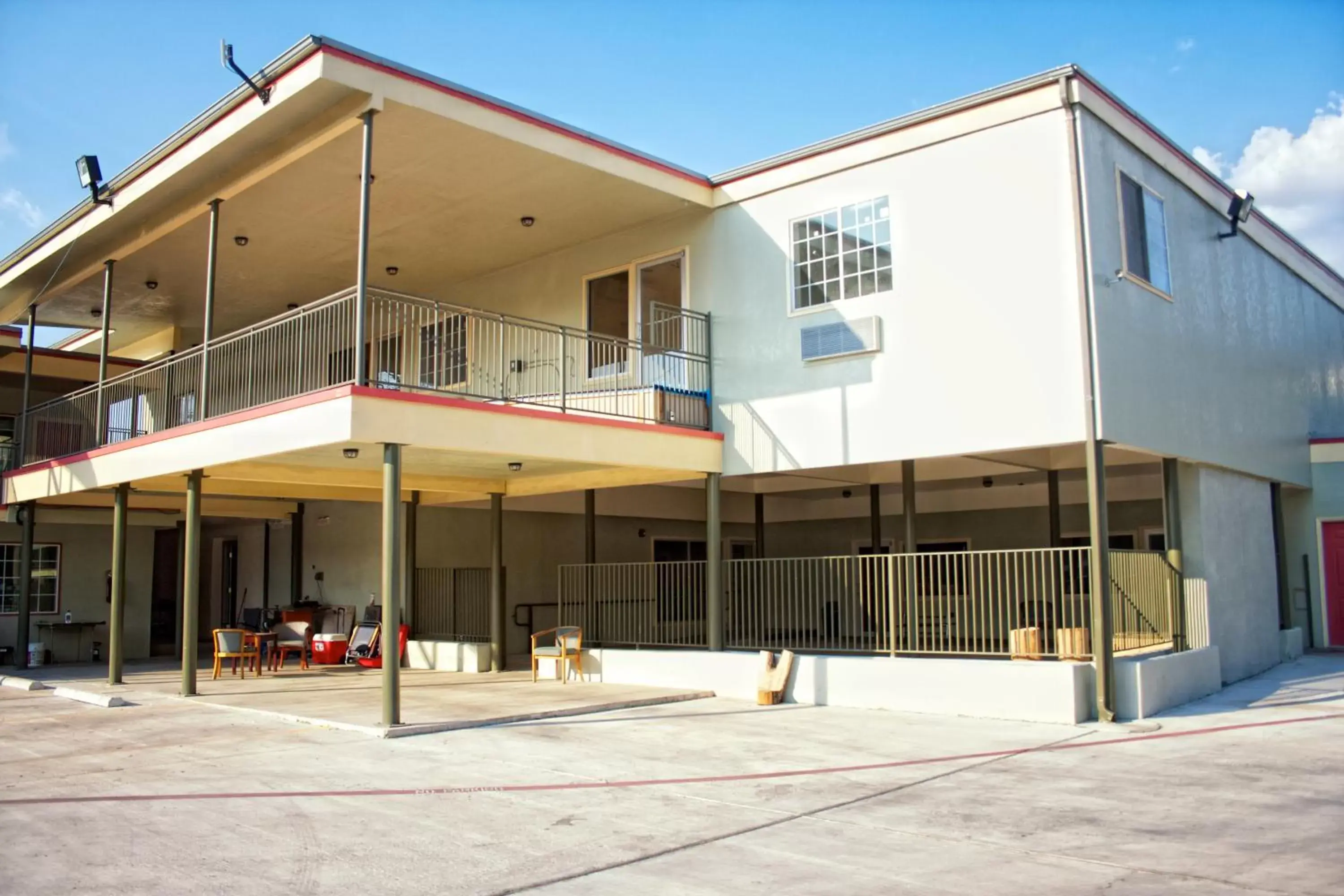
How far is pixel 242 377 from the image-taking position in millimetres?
20859

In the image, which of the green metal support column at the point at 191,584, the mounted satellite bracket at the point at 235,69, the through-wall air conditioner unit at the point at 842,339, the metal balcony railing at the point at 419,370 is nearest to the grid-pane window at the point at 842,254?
the through-wall air conditioner unit at the point at 842,339

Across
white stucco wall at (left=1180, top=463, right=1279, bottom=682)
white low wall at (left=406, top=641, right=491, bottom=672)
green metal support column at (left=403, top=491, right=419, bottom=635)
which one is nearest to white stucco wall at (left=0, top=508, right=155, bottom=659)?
green metal support column at (left=403, top=491, right=419, bottom=635)

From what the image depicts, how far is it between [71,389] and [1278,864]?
919 inches

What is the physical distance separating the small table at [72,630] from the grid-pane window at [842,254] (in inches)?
592

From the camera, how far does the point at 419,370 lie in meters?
18.4

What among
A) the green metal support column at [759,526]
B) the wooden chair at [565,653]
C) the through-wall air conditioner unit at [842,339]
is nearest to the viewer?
the through-wall air conditioner unit at [842,339]

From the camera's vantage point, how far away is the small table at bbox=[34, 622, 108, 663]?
65.2ft

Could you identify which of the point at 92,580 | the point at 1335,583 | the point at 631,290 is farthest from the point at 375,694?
the point at 1335,583

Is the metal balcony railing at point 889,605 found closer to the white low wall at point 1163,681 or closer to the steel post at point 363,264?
the white low wall at point 1163,681

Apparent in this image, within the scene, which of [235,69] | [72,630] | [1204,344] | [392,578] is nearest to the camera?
[392,578]

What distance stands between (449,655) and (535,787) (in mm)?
9936

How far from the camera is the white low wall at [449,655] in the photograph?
17188 mm

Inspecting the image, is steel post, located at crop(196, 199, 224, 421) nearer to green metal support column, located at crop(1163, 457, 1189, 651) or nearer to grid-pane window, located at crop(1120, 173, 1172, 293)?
grid-pane window, located at crop(1120, 173, 1172, 293)

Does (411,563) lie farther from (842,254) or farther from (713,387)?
(842,254)
